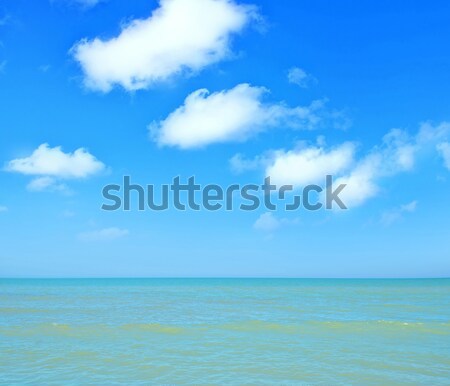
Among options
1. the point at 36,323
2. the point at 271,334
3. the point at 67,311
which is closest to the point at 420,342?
the point at 271,334

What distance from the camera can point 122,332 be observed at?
19.2 metres

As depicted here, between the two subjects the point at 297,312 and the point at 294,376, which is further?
the point at 297,312

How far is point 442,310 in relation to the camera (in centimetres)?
3009

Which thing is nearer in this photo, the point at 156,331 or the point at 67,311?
the point at 156,331

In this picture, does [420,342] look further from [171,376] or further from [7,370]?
[7,370]

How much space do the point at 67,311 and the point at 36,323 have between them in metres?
6.58

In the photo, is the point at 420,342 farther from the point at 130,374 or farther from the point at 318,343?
the point at 130,374

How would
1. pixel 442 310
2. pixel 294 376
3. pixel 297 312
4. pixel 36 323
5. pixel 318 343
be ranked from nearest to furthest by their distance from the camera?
pixel 294 376 → pixel 318 343 → pixel 36 323 → pixel 297 312 → pixel 442 310

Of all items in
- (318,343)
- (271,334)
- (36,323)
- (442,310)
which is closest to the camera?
(318,343)

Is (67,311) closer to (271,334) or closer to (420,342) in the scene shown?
(271,334)

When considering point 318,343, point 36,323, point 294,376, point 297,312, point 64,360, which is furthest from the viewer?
point 297,312

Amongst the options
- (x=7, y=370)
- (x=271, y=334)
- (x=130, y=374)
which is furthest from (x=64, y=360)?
(x=271, y=334)

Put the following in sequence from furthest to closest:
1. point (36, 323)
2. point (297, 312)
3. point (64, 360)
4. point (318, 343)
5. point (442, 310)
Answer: point (442, 310)
point (297, 312)
point (36, 323)
point (318, 343)
point (64, 360)

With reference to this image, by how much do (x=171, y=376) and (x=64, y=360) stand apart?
3.88m
